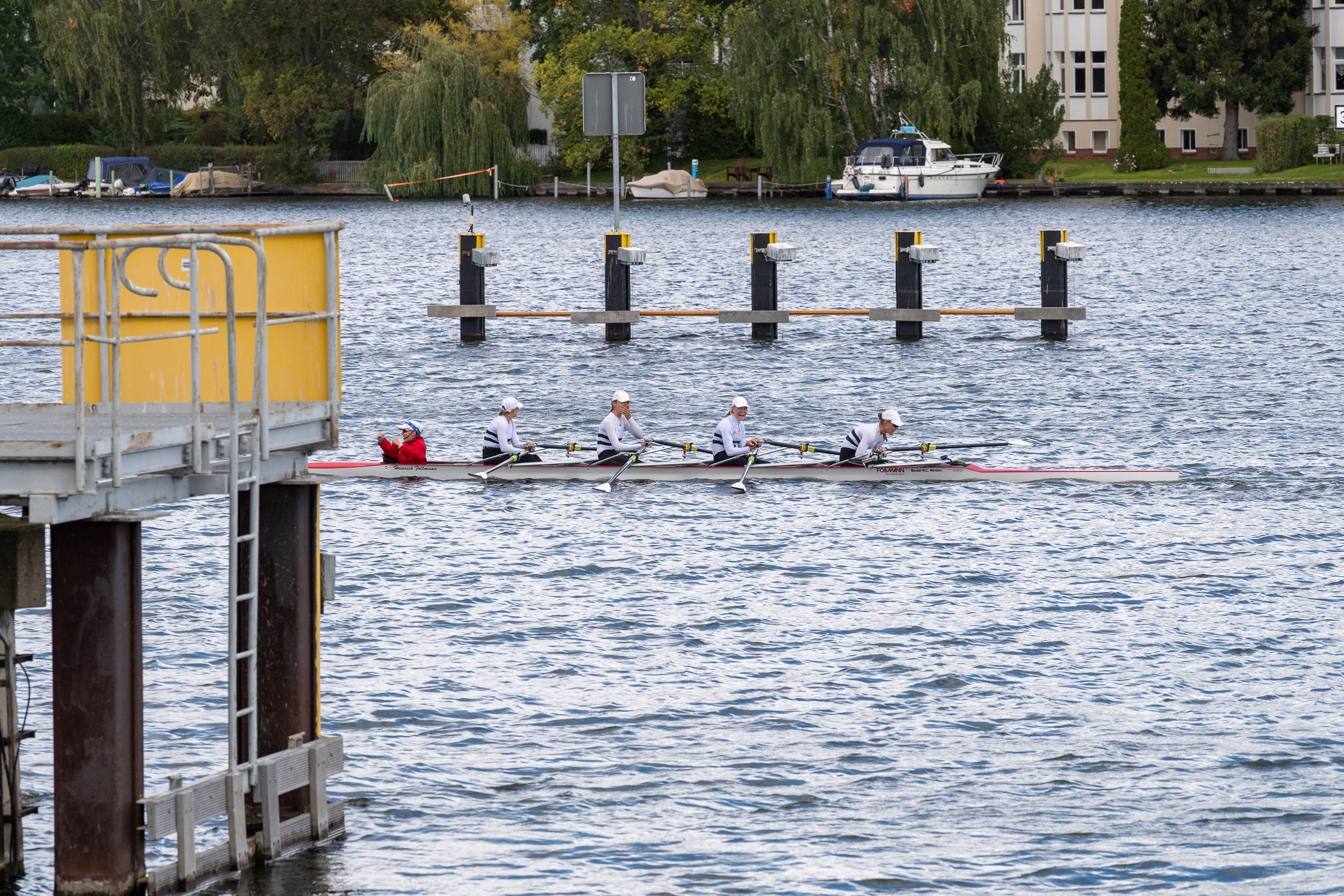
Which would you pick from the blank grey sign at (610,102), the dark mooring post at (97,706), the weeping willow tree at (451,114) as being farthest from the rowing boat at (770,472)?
the weeping willow tree at (451,114)

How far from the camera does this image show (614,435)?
2573 centimetres

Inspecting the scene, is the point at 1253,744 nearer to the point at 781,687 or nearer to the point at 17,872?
the point at 781,687

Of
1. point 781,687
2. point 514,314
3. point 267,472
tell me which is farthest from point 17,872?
point 514,314

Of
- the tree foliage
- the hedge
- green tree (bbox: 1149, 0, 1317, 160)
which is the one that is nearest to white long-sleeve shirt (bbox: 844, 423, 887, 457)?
the tree foliage

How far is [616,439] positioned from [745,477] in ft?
5.47

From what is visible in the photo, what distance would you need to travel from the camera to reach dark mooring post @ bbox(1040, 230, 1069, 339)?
37062 mm

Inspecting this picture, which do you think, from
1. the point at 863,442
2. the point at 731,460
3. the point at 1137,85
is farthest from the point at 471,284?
the point at 1137,85

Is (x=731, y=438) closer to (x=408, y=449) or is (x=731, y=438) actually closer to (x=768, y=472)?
(x=768, y=472)

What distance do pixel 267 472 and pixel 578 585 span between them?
9.01 meters

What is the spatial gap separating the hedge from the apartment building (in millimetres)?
6349

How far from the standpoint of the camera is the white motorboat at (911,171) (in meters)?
94.2

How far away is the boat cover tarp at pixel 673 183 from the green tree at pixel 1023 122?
14403 millimetres

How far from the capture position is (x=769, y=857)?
12625 millimetres

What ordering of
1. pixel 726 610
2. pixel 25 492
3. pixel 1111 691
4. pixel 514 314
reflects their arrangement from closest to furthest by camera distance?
1. pixel 25 492
2. pixel 1111 691
3. pixel 726 610
4. pixel 514 314
